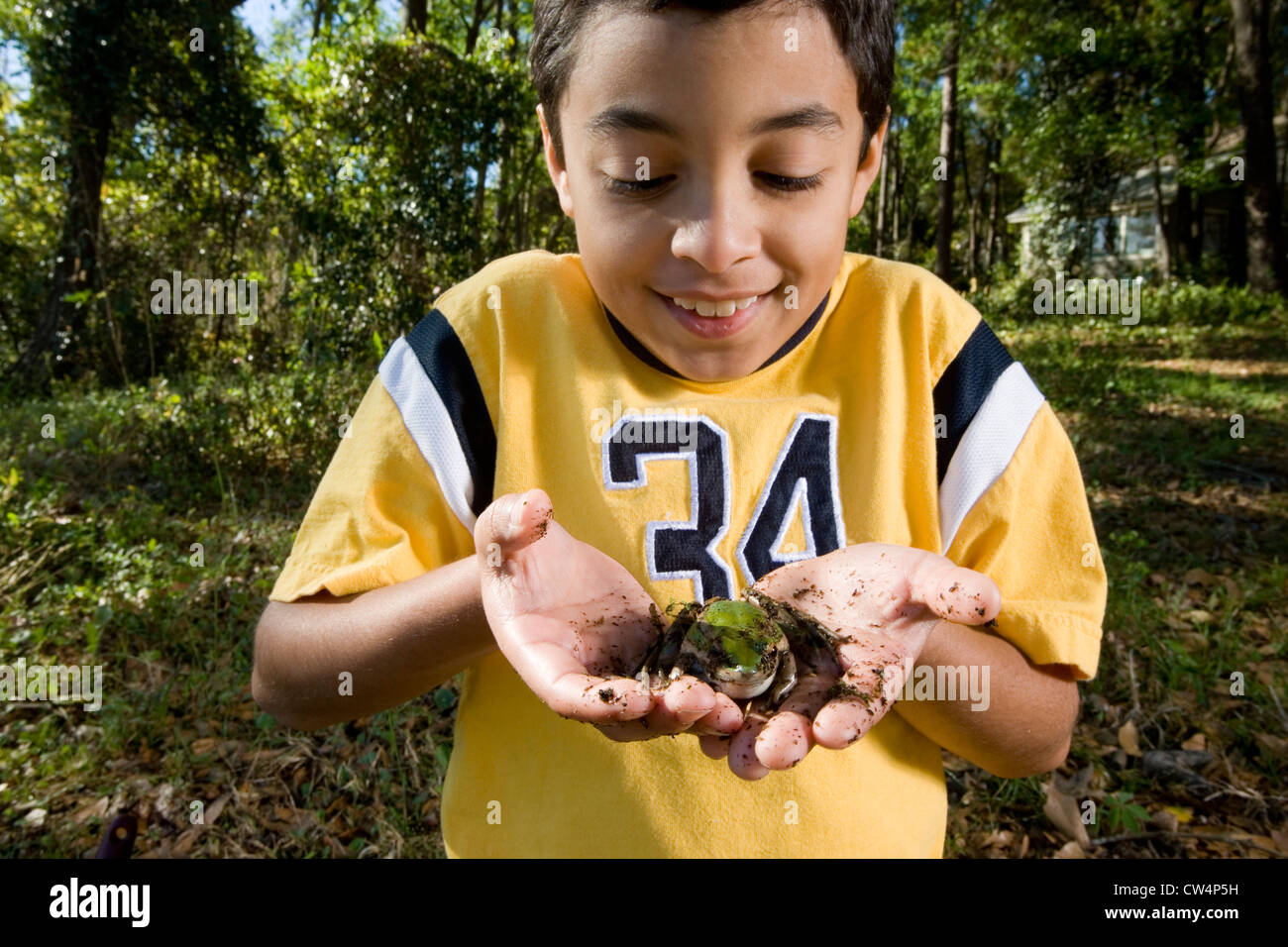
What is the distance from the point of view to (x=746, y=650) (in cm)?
143

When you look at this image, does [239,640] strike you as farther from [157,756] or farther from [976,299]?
[976,299]

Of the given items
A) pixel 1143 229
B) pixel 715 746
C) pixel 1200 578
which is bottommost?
pixel 1200 578

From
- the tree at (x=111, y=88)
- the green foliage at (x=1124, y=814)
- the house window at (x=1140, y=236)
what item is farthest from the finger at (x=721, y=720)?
the house window at (x=1140, y=236)

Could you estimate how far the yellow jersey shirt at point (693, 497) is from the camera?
59.4 inches

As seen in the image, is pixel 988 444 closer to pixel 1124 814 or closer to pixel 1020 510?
pixel 1020 510

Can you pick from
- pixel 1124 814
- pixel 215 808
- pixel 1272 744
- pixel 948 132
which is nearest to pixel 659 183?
pixel 1124 814

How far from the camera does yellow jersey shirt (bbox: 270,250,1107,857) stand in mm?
1509

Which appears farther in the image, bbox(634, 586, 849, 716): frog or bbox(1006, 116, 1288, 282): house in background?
bbox(1006, 116, 1288, 282): house in background

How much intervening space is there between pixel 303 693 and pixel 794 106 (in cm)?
139

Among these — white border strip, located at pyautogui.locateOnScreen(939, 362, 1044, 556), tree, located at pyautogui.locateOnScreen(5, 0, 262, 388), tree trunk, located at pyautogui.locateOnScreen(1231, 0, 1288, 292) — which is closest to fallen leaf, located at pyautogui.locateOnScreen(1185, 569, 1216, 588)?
white border strip, located at pyautogui.locateOnScreen(939, 362, 1044, 556)

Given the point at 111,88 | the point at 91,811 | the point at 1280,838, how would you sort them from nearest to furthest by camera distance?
the point at 1280,838
the point at 91,811
the point at 111,88

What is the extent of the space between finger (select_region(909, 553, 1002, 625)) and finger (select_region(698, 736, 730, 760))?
1.24ft

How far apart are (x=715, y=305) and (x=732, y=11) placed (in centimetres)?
48

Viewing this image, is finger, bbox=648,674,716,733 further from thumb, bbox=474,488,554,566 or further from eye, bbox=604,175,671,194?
eye, bbox=604,175,671,194
